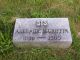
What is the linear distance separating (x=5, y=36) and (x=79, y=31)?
138cm

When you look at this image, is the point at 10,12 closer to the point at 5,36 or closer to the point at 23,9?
the point at 23,9

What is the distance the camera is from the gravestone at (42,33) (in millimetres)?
3965

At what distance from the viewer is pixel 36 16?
4.66 m

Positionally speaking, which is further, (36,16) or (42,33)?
(36,16)

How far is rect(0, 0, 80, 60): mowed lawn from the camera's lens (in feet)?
12.9

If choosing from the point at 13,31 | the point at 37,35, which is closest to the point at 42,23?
the point at 37,35

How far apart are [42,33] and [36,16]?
2.27 ft

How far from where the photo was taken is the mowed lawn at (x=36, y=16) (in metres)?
3.93

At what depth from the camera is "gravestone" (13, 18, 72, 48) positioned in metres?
3.96

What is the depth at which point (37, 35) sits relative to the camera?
159 inches

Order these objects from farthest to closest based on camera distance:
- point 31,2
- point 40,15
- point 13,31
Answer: point 31,2, point 40,15, point 13,31

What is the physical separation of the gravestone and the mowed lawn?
114 millimetres

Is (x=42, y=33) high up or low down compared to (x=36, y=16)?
down

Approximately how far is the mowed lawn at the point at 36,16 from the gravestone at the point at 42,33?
0.11m
